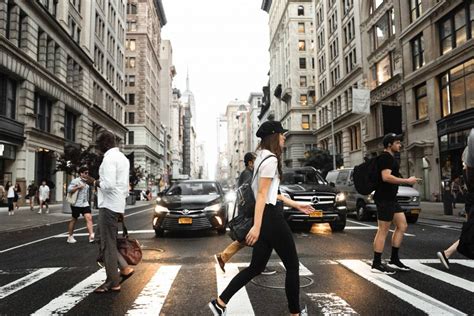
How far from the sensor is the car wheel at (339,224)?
1117 centimetres

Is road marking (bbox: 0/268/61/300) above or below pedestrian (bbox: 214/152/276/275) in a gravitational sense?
below

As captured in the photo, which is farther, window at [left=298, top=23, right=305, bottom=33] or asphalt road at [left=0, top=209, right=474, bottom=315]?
window at [left=298, top=23, right=305, bottom=33]

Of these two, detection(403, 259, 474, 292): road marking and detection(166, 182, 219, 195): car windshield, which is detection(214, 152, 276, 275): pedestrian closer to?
detection(403, 259, 474, 292): road marking

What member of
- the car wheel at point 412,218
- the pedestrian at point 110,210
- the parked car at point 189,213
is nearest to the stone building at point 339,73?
the car wheel at point 412,218

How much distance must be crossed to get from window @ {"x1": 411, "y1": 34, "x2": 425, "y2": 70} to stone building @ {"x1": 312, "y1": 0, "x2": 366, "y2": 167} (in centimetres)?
901

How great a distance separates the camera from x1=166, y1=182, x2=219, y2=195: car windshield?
11645 mm

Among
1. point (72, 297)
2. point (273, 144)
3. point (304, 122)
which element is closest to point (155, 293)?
point (72, 297)

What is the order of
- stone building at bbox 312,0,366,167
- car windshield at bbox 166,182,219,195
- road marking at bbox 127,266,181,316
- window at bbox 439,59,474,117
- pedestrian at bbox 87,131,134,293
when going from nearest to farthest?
road marking at bbox 127,266,181,316 < pedestrian at bbox 87,131,134,293 < car windshield at bbox 166,182,219,195 < window at bbox 439,59,474,117 < stone building at bbox 312,0,366,167

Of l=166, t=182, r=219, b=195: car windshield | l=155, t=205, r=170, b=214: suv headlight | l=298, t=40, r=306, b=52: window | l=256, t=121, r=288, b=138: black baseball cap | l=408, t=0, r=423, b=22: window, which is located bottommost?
l=155, t=205, r=170, b=214: suv headlight

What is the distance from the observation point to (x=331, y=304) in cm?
445

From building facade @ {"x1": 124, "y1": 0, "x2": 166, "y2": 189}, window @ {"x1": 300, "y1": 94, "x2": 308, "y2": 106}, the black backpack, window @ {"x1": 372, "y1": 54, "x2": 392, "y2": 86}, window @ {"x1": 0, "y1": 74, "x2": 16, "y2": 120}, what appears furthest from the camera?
building facade @ {"x1": 124, "y1": 0, "x2": 166, "y2": 189}

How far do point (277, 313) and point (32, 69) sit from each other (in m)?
28.6

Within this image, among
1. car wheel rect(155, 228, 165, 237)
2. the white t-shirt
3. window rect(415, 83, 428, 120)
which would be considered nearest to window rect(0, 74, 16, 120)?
car wheel rect(155, 228, 165, 237)

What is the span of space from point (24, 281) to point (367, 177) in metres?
5.56
